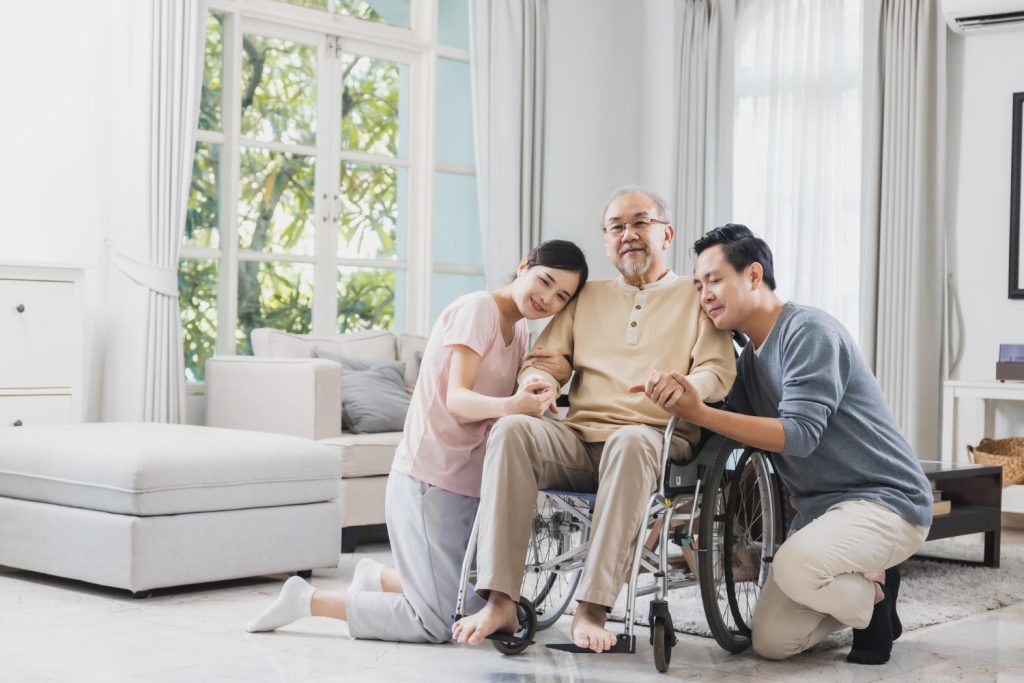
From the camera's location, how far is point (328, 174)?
17.8 feet

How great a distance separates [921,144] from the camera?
18.2ft

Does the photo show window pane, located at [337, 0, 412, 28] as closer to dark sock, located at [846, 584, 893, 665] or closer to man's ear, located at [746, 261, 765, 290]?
man's ear, located at [746, 261, 765, 290]

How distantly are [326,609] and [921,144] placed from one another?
12.7 feet

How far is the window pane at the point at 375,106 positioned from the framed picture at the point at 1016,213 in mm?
2740

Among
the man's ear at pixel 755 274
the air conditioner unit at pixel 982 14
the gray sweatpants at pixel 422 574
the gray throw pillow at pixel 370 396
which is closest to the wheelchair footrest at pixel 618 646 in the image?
the gray sweatpants at pixel 422 574

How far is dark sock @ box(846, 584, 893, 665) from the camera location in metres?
2.73

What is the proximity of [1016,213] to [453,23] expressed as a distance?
2.73 m

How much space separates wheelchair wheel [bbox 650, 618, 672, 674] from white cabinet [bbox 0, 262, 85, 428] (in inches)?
93.7

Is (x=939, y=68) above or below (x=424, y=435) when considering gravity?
above

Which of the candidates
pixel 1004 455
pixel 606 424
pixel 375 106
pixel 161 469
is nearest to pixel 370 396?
pixel 161 469

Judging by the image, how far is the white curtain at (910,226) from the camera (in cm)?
553

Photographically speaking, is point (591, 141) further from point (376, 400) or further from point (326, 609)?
point (326, 609)

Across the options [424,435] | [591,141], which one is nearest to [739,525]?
[424,435]

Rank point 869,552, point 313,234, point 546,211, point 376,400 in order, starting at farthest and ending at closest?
point 546,211 < point 313,234 < point 376,400 < point 869,552
